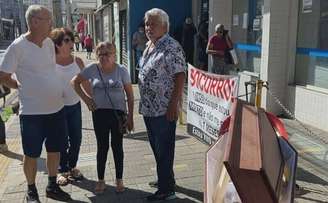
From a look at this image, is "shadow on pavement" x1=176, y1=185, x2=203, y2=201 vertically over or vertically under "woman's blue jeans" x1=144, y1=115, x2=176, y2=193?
under

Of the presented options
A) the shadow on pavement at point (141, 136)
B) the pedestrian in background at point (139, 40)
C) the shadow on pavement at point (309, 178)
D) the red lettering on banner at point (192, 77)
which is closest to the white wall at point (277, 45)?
the shadow on pavement at point (141, 136)

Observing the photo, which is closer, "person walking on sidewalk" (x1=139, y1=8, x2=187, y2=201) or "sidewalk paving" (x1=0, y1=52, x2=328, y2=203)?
"person walking on sidewalk" (x1=139, y1=8, x2=187, y2=201)

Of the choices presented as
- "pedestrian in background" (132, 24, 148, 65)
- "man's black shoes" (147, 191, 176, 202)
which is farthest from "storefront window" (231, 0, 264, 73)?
"man's black shoes" (147, 191, 176, 202)

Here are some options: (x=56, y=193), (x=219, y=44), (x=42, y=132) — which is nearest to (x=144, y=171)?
(x=56, y=193)

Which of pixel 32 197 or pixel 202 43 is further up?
pixel 202 43

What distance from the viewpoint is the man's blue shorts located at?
410 cm

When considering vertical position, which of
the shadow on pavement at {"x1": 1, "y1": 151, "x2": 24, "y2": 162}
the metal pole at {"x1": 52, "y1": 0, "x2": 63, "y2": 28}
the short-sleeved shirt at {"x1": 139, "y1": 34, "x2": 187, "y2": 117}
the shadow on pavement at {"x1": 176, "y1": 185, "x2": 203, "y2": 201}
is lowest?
the shadow on pavement at {"x1": 1, "y1": 151, "x2": 24, "y2": 162}

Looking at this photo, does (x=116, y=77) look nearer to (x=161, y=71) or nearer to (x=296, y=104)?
(x=161, y=71)

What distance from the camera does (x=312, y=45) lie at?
7238 mm

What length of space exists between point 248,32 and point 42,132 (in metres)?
6.20

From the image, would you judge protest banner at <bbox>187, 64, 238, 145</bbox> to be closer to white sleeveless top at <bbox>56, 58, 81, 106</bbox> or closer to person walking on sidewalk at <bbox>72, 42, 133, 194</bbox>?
person walking on sidewalk at <bbox>72, 42, 133, 194</bbox>

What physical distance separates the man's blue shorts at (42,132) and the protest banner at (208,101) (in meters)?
1.76

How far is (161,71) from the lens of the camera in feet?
13.0

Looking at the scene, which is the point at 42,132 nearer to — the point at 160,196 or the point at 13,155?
the point at 160,196
